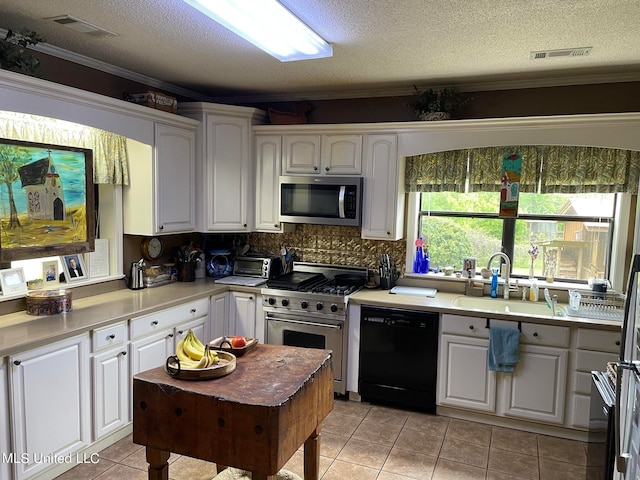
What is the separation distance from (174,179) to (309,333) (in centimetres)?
167

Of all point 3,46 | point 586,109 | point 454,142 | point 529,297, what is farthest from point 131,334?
point 586,109

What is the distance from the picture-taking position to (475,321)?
11.4ft

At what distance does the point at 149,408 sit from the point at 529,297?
303cm

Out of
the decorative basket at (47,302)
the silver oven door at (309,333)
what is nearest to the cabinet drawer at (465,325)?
the silver oven door at (309,333)

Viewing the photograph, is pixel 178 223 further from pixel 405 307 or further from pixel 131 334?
pixel 405 307

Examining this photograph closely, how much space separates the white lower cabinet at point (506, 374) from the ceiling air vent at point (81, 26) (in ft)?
9.64

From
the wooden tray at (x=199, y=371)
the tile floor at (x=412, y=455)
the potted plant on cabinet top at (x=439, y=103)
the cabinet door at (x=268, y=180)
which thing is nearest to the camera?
the wooden tray at (x=199, y=371)

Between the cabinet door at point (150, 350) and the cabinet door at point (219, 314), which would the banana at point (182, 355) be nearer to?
the cabinet door at point (150, 350)

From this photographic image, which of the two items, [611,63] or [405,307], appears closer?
[611,63]

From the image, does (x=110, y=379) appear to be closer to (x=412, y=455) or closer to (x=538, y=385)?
(x=412, y=455)

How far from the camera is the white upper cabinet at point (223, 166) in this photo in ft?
13.3

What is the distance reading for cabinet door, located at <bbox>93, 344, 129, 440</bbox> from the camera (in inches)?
116

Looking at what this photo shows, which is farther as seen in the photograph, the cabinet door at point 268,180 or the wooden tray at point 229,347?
A: the cabinet door at point 268,180

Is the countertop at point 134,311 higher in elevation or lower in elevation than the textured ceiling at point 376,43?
lower
